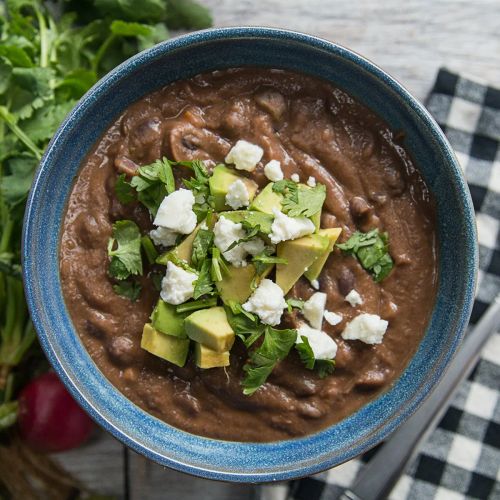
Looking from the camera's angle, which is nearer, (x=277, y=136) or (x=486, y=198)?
(x=277, y=136)

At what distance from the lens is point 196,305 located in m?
2.74

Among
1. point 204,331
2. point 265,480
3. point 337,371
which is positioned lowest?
point 265,480

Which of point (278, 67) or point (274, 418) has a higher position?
point (278, 67)

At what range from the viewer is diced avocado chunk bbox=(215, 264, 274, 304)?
2.75 meters

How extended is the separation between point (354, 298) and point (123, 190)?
3.03ft

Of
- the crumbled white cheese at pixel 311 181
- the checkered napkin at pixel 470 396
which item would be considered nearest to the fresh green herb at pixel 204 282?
the crumbled white cheese at pixel 311 181

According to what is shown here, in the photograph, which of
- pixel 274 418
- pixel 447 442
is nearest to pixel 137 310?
pixel 274 418

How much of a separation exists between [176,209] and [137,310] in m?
0.45

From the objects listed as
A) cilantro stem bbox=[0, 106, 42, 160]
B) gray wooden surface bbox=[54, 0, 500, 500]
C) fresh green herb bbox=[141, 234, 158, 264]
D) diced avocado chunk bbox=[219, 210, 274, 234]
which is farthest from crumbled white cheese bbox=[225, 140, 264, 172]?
gray wooden surface bbox=[54, 0, 500, 500]

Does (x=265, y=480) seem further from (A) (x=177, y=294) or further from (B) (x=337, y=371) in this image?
(A) (x=177, y=294)

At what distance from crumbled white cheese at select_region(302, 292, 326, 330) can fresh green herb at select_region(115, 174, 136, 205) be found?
74cm

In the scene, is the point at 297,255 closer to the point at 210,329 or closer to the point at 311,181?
the point at 311,181

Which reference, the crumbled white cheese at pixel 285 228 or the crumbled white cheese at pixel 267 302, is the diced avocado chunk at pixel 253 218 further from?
the crumbled white cheese at pixel 267 302

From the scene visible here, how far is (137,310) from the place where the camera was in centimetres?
286
